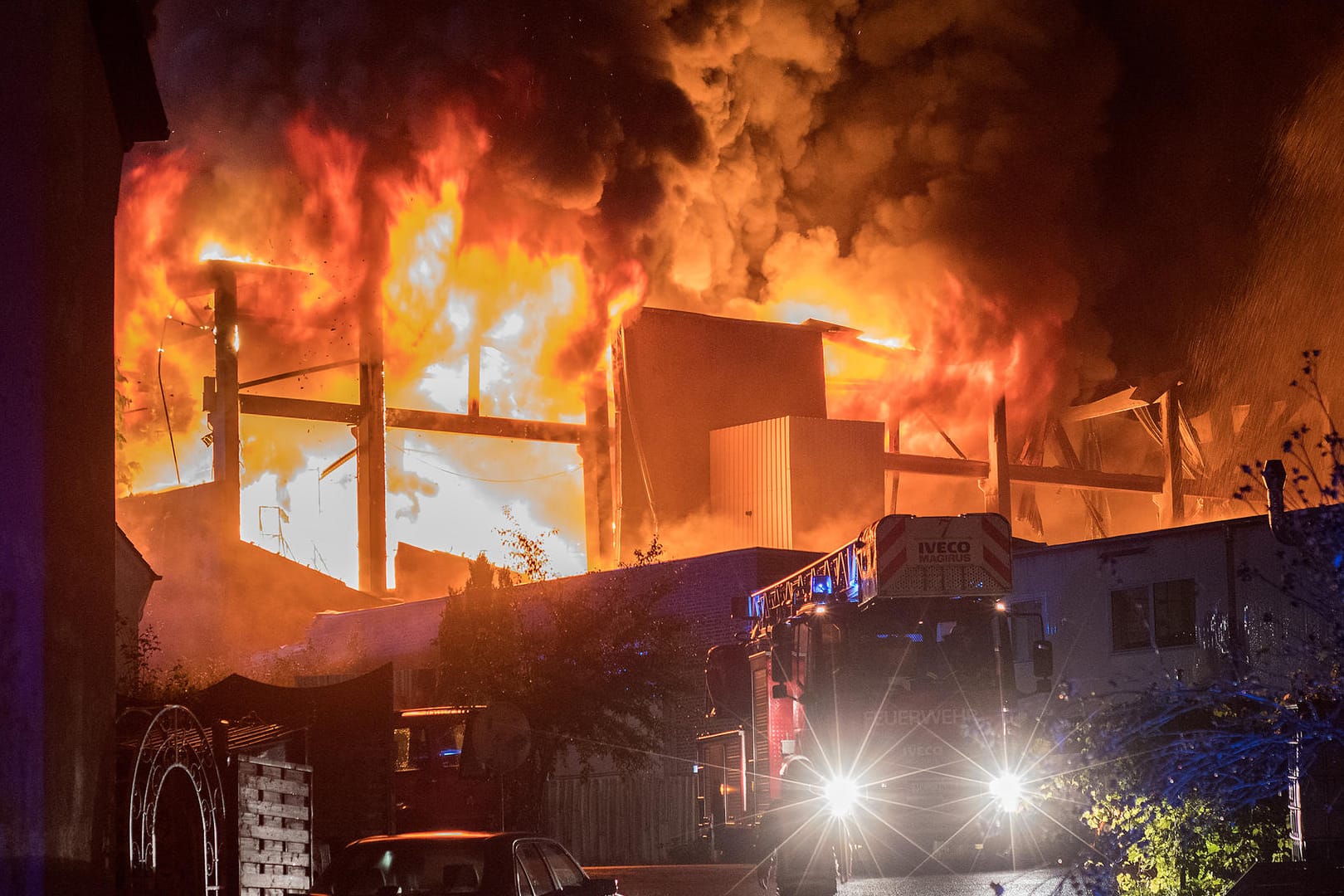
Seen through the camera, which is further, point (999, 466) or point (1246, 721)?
point (999, 466)

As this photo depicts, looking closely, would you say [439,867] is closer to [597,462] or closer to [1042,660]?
[1042,660]

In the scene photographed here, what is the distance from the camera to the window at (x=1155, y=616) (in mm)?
27734

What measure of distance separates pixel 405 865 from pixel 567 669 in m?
15.9

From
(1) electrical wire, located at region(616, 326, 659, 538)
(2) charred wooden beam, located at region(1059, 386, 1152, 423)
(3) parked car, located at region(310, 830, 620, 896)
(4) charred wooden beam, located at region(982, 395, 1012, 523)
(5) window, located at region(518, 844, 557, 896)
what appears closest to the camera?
(3) parked car, located at region(310, 830, 620, 896)

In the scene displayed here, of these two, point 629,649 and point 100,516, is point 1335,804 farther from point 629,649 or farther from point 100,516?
point 629,649

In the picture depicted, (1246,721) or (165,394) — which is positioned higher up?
(165,394)

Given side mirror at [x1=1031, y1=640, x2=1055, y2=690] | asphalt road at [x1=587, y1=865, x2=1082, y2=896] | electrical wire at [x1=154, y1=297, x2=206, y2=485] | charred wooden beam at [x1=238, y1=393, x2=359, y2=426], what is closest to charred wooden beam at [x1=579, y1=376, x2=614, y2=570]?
charred wooden beam at [x1=238, y1=393, x2=359, y2=426]

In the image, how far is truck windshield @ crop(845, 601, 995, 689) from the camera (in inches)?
593

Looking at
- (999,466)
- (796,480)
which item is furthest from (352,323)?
(999,466)

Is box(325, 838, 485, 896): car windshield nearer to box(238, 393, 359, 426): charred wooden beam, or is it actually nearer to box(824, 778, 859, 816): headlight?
box(824, 778, 859, 816): headlight

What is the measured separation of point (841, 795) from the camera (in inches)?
597

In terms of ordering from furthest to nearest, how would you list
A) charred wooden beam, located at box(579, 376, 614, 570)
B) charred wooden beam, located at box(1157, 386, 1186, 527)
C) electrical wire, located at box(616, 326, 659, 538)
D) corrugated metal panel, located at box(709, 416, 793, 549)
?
1. charred wooden beam, located at box(1157, 386, 1186, 527)
2. charred wooden beam, located at box(579, 376, 614, 570)
3. electrical wire, located at box(616, 326, 659, 538)
4. corrugated metal panel, located at box(709, 416, 793, 549)

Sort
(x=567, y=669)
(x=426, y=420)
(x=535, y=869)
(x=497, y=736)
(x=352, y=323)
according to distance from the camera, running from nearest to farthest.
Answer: (x=535, y=869), (x=497, y=736), (x=567, y=669), (x=426, y=420), (x=352, y=323)

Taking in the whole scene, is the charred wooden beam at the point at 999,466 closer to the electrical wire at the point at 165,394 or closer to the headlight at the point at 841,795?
the electrical wire at the point at 165,394
